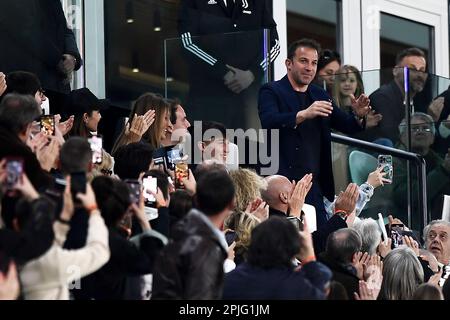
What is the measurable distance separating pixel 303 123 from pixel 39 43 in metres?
2.29

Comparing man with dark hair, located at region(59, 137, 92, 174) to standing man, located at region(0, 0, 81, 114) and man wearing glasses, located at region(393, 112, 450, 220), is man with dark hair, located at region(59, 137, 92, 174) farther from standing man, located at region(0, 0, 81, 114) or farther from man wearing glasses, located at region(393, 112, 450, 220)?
man wearing glasses, located at region(393, 112, 450, 220)

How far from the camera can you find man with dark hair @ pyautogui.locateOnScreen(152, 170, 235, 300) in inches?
291

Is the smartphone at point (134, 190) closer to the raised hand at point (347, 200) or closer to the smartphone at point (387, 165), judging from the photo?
the raised hand at point (347, 200)

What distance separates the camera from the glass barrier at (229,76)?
12852 mm

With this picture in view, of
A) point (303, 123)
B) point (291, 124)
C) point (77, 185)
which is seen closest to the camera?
point (77, 185)

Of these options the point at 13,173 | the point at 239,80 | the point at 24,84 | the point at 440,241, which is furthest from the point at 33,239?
the point at 239,80

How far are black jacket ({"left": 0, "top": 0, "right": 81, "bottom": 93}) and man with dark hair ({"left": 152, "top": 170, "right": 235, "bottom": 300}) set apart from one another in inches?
197

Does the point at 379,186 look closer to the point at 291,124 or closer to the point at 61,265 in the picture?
the point at 291,124

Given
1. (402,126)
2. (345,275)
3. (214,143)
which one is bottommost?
(345,275)

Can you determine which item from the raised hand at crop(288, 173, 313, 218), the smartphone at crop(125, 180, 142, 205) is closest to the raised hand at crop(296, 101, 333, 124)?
the raised hand at crop(288, 173, 313, 218)

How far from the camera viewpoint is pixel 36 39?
40.5 feet

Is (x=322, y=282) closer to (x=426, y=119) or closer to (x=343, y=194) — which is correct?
(x=343, y=194)

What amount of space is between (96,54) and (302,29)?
4.06 m
